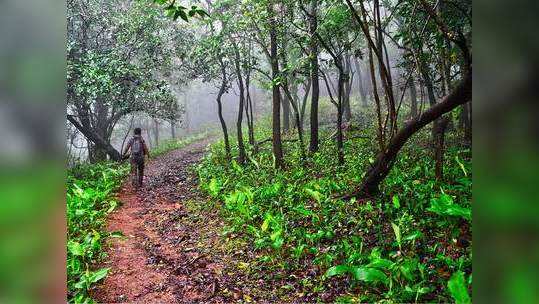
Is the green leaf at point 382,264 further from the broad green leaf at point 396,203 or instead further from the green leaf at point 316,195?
the green leaf at point 316,195

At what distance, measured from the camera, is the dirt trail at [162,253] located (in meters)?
5.09

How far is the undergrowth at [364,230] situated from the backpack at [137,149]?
231cm

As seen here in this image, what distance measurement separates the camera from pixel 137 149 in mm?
11320

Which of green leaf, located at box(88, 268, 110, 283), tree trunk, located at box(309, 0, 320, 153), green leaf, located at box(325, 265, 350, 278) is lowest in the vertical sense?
green leaf, located at box(88, 268, 110, 283)

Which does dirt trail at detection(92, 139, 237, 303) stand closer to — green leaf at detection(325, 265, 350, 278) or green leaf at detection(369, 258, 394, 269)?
green leaf at detection(325, 265, 350, 278)

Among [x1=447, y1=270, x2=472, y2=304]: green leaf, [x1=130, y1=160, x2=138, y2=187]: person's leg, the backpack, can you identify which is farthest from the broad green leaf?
[x1=130, y1=160, x2=138, y2=187]: person's leg

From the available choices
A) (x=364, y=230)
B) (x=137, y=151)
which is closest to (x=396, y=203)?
(x=364, y=230)

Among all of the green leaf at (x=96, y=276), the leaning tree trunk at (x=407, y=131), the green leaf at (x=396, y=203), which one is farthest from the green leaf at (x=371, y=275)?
the green leaf at (x=96, y=276)

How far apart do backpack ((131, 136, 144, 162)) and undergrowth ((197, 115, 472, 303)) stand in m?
2.31

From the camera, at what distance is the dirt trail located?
5094 mm

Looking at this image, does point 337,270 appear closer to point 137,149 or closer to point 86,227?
point 86,227

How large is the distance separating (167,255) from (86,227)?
85.3 inches
